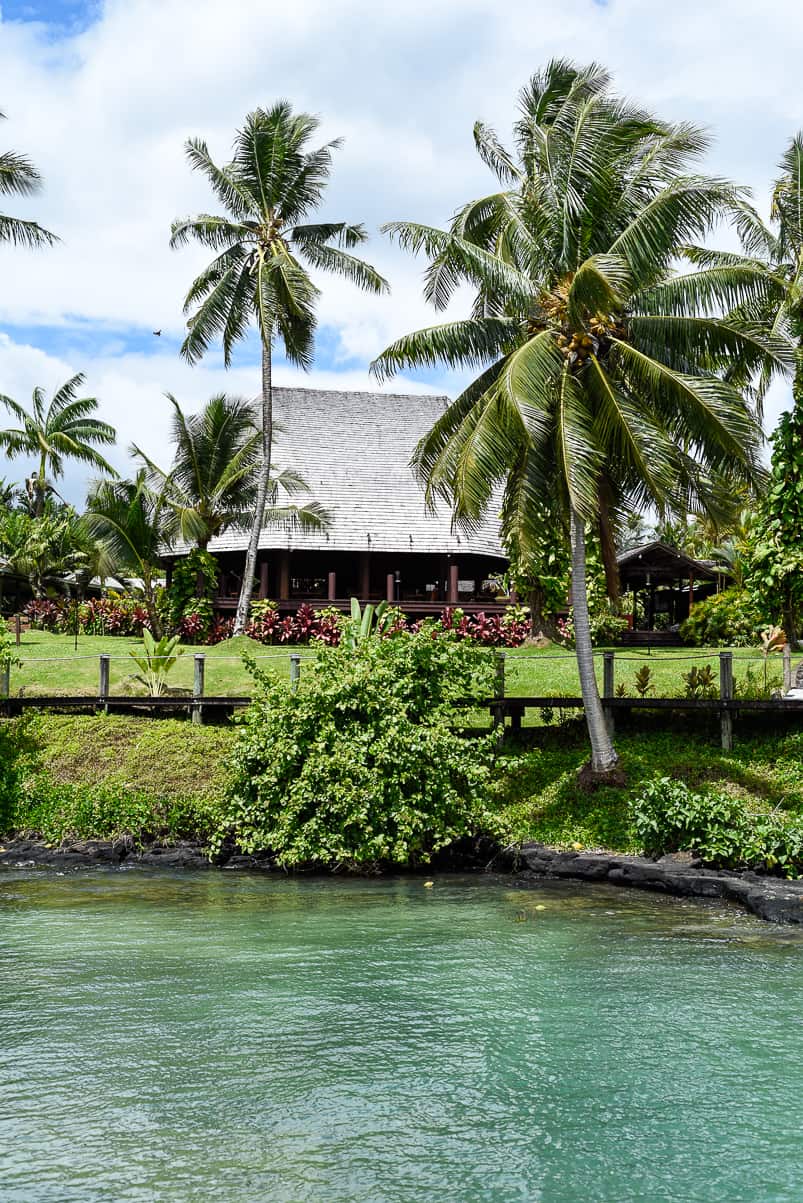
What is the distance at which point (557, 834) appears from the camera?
56.2 feet

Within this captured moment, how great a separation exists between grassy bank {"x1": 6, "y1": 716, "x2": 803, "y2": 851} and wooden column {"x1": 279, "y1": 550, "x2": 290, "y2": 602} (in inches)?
511

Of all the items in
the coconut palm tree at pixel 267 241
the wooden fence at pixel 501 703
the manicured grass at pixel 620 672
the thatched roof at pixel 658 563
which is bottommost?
the wooden fence at pixel 501 703

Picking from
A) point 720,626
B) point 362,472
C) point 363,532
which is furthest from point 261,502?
point 720,626

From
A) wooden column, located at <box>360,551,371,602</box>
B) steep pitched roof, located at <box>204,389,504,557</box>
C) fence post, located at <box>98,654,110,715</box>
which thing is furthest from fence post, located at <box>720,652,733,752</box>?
wooden column, located at <box>360,551,371,602</box>

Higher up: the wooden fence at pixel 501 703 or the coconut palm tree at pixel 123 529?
the coconut palm tree at pixel 123 529

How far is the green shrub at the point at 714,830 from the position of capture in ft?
49.0

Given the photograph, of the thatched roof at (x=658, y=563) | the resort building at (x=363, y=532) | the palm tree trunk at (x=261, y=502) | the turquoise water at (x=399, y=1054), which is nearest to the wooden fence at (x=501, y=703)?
the turquoise water at (x=399, y=1054)

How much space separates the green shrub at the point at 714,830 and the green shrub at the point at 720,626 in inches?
511

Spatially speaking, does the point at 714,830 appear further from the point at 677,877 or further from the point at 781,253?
the point at 781,253

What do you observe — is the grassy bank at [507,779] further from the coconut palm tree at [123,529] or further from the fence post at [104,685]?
the coconut palm tree at [123,529]

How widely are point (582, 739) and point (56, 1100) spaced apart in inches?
520

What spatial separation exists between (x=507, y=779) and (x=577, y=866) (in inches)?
121

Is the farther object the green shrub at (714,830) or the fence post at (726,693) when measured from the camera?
the fence post at (726,693)

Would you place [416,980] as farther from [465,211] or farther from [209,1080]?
[465,211]
